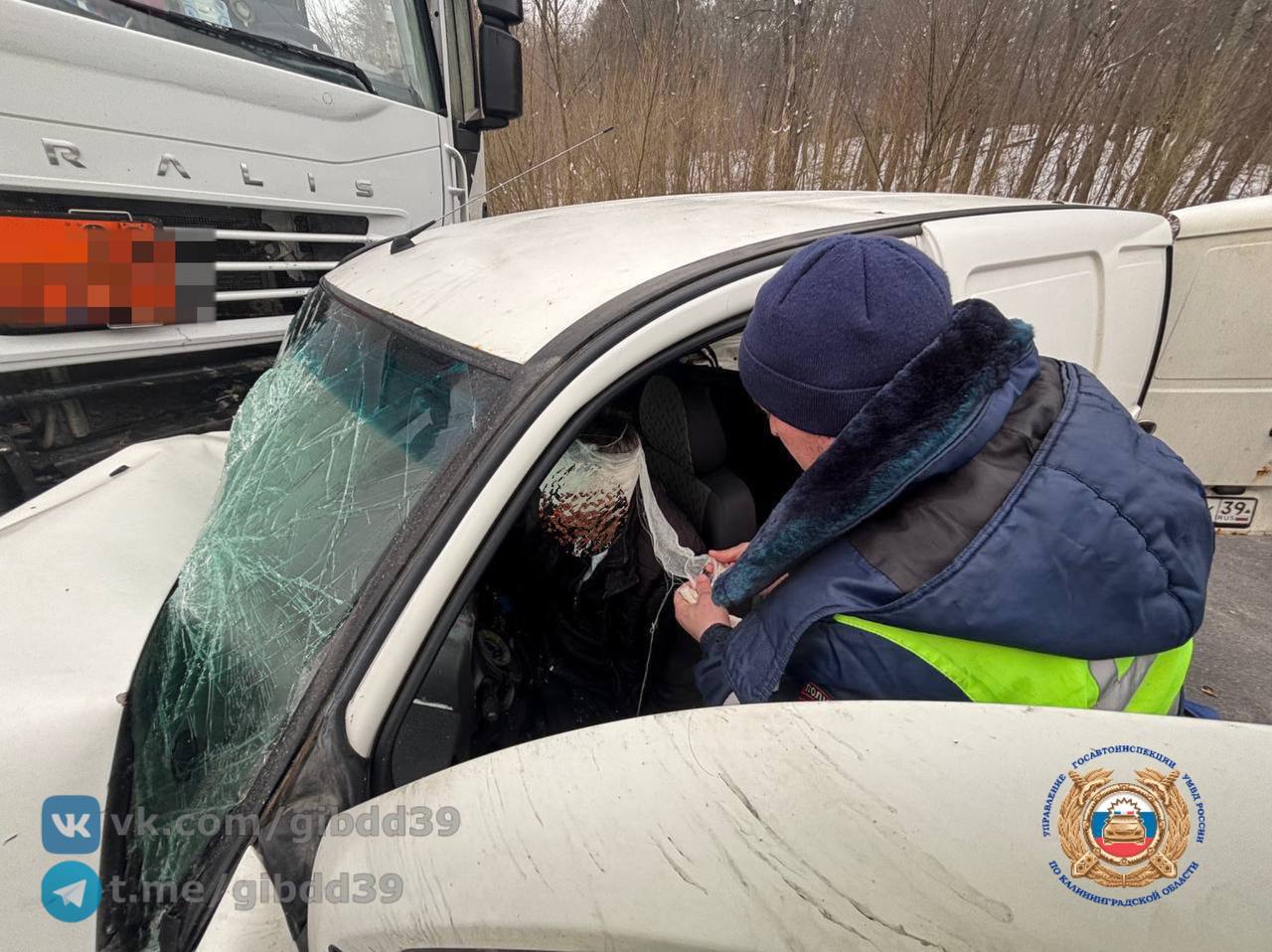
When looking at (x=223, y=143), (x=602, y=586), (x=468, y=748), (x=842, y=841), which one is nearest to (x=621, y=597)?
(x=602, y=586)

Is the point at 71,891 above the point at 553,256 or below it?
below

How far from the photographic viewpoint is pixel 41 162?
2.22 m

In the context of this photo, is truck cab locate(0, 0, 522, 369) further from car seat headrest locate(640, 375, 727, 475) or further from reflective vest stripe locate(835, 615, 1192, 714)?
reflective vest stripe locate(835, 615, 1192, 714)

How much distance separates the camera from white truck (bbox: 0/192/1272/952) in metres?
0.81

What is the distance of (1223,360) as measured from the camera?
2.62m

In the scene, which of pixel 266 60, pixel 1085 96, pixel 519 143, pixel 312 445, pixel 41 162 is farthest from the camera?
pixel 519 143

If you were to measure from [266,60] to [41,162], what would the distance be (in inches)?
39.3

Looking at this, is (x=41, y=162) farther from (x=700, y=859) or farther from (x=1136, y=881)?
(x=1136, y=881)

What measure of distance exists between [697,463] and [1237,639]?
102 inches

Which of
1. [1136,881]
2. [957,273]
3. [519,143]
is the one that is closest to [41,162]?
[957,273]

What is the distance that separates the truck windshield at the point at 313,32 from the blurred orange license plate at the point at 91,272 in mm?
756

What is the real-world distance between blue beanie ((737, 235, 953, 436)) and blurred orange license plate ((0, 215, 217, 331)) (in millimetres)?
2575

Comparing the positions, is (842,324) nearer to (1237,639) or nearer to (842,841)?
(842,841)

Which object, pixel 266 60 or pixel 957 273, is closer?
pixel 957 273
